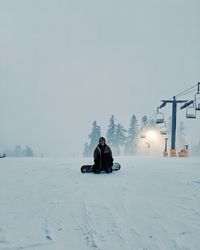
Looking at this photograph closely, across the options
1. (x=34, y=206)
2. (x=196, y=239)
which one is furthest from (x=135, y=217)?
(x=34, y=206)

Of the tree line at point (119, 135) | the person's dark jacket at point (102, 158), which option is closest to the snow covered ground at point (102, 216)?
the person's dark jacket at point (102, 158)

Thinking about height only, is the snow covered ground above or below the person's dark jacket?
below

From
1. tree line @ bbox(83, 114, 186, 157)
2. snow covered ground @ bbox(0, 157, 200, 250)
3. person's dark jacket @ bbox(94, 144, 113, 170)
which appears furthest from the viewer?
tree line @ bbox(83, 114, 186, 157)

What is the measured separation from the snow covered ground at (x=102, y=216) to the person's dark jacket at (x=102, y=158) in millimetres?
3157

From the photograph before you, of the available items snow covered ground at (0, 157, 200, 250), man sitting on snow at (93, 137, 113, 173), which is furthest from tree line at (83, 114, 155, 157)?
snow covered ground at (0, 157, 200, 250)

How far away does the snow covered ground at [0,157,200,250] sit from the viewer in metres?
5.05

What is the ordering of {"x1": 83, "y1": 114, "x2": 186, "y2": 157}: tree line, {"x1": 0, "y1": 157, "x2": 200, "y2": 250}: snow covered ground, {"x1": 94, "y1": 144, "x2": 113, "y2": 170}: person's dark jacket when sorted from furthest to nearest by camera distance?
{"x1": 83, "y1": 114, "x2": 186, "y2": 157}: tree line, {"x1": 94, "y1": 144, "x2": 113, "y2": 170}: person's dark jacket, {"x1": 0, "y1": 157, "x2": 200, "y2": 250}: snow covered ground

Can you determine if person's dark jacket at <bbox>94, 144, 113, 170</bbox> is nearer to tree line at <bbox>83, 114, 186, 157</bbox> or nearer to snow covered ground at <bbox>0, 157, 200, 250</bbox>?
snow covered ground at <bbox>0, 157, 200, 250</bbox>

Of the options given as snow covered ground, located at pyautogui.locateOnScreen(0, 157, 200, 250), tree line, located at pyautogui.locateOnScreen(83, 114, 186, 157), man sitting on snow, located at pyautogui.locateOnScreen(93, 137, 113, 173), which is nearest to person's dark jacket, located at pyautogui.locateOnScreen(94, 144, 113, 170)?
man sitting on snow, located at pyautogui.locateOnScreen(93, 137, 113, 173)

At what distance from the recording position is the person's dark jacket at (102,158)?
13.2 metres

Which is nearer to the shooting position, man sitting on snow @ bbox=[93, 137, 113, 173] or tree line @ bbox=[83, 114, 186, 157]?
man sitting on snow @ bbox=[93, 137, 113, 173]

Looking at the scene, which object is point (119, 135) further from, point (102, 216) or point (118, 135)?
point (102, 216)

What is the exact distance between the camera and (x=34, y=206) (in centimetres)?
727

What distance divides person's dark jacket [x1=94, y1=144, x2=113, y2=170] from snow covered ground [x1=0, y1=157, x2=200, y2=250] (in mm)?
3157
